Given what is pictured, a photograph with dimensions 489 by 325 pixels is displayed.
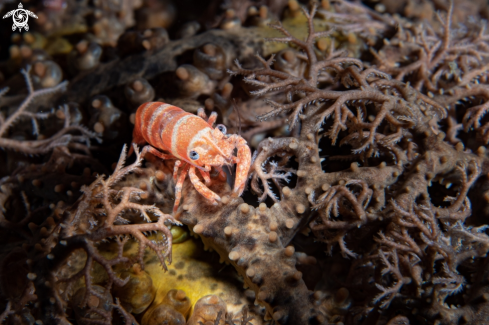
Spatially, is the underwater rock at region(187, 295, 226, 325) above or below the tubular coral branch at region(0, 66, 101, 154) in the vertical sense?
below

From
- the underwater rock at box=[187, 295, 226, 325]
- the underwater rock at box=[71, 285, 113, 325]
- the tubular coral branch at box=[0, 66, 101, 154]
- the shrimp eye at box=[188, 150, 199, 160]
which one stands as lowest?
the underwater rock at box=[187, 295, 226, 325]

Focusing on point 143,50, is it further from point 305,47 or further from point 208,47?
point 305,47

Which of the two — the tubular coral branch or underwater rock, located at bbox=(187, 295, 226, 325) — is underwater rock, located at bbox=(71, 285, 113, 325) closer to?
underwater rock, located at bbox=(187, 295, 226, 325)

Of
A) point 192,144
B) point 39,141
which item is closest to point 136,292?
point 192,144

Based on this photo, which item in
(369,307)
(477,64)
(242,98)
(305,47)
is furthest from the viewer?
(242,98)

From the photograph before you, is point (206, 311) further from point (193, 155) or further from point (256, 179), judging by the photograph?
point (193, 155)

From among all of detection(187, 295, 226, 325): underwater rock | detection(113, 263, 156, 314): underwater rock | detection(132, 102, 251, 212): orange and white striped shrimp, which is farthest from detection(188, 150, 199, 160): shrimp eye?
detection(187, 295, 226, 325): underwater rock

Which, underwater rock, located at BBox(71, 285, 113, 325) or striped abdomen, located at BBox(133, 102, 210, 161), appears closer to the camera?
underwater rock, located at BBox(71, 285, 113, 325)

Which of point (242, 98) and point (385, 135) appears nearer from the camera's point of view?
point (385, 135)

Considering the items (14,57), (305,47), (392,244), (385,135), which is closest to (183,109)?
(305,47)
